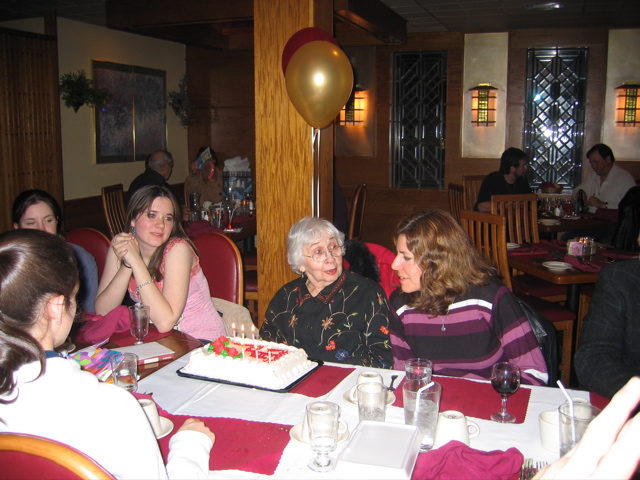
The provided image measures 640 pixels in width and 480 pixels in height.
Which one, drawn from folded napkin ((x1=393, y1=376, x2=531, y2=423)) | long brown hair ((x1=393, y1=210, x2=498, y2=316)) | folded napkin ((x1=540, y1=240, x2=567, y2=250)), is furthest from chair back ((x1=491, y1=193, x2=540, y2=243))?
folded napkin ((x1=393, y1=376, x2=531, y2=423))

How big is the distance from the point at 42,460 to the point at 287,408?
0.81 metres

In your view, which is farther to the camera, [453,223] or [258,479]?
[453,223]

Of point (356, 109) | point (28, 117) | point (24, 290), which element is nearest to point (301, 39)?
point (24, 290)

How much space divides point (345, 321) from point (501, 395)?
2.76 feet

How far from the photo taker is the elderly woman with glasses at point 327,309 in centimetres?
233

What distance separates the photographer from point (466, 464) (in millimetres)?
1274

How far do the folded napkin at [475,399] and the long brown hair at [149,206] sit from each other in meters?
1.37

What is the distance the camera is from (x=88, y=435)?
1.11 metres

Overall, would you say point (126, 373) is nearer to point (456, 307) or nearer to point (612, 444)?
point (456, 307)

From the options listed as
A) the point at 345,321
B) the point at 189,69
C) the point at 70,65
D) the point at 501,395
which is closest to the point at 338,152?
the point at 189,69

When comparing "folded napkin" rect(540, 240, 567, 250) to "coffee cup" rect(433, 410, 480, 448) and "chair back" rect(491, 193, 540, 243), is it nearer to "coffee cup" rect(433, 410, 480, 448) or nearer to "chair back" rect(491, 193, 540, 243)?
"chair back" rect(491, 193, 540, 243)

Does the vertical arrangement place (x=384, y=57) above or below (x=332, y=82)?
above

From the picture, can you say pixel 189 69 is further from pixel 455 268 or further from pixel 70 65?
pixel 455 268

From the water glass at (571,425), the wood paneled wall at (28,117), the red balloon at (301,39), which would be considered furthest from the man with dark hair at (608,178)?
the wood paneled wall at (28,117)
